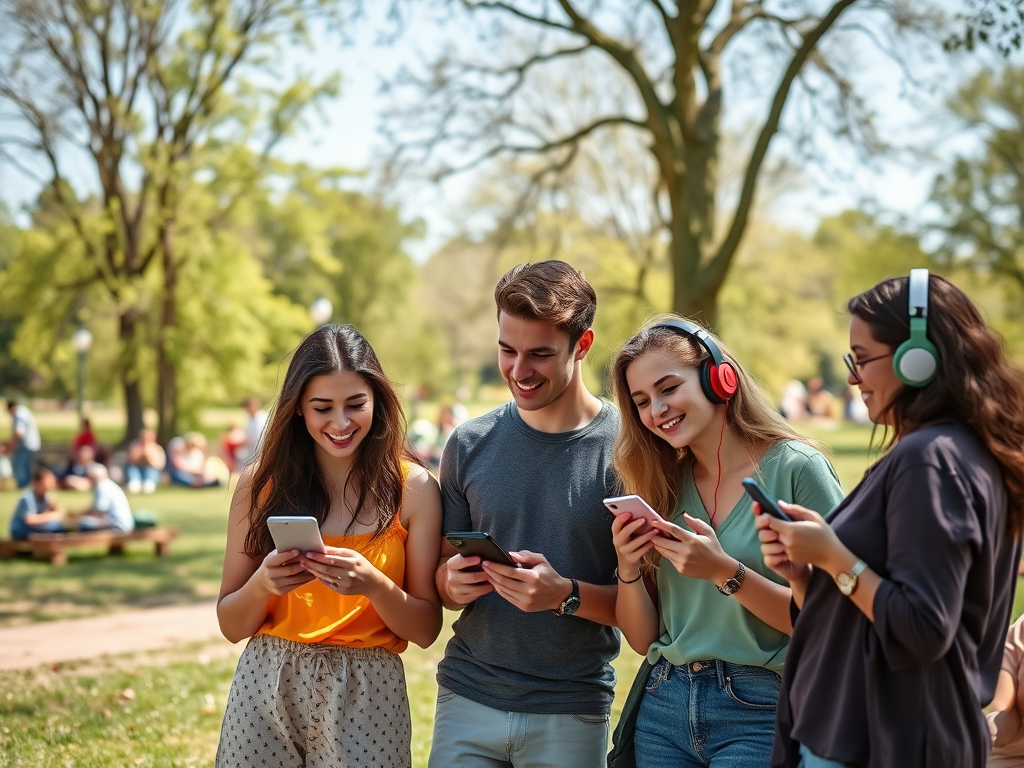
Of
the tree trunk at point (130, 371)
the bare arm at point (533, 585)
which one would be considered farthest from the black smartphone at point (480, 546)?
the tree trunk at point (130, 371)

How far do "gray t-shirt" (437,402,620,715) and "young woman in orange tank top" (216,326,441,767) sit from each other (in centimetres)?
18

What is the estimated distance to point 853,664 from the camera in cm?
262

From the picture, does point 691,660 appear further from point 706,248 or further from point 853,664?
point 706,248

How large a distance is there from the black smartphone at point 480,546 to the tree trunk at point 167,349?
30042 millimetres

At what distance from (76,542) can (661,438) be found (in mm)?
13421

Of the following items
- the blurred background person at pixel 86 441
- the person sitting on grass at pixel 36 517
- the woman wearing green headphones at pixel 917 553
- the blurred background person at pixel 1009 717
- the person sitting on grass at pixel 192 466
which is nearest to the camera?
the woman wearing green headphones at pixel 917 553

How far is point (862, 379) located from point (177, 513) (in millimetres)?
20187

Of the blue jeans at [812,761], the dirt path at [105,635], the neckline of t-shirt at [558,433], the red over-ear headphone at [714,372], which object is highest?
the red over-ear headphone at [714,372]

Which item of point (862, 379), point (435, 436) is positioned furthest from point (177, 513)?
point (862, 379)

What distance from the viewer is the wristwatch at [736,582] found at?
10.5 ft

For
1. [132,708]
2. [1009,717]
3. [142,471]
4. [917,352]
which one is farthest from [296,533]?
[142,471]

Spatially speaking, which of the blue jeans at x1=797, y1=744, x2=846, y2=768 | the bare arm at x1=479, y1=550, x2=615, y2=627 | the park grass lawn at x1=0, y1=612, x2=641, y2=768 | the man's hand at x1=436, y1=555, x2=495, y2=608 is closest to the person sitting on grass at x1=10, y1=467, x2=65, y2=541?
the park grass lawn at x1=0, y1=612, x2=641, y2=768

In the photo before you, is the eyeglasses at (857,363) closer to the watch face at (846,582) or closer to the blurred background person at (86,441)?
the watch face at (846,582)

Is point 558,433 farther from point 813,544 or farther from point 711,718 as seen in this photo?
point 813,544
